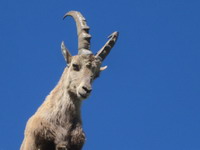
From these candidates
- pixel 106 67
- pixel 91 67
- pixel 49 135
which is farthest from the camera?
pixel 106 67

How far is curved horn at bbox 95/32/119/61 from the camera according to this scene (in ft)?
37.0

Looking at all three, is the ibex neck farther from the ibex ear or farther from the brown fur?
the ibex ear

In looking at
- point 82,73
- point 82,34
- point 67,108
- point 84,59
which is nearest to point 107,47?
point 82,34

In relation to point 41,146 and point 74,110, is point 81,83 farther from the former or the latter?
point 41,146

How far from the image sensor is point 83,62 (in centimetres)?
1069

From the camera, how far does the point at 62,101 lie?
1032cm

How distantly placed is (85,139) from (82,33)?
2655mm

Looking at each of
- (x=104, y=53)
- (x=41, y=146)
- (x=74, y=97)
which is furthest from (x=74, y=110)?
(x=104, y=53)

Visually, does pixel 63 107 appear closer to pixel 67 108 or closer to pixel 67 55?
pixel 67 108

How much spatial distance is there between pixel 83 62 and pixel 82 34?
0.85 meters

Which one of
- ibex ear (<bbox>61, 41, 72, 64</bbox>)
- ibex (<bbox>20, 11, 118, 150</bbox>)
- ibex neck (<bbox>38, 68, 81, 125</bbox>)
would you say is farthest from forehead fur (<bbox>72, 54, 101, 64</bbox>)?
ibex neck (<bbox>38, 68, 81, 125</bbox>)

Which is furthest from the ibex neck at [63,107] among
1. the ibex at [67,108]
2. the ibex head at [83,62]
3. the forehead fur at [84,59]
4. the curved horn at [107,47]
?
the curved horn at [107,47]

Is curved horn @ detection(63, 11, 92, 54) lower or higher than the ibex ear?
higher

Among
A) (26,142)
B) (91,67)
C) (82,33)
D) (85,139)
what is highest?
(82,33)
